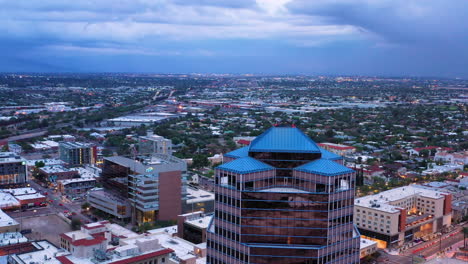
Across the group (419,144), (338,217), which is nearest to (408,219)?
(338,217)

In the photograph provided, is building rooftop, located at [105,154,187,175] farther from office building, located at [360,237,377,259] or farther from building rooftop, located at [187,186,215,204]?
office building, located at [360,237,377,259]

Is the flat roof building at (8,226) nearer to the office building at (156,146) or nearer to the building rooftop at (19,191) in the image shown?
the building rooftop at (19,191)

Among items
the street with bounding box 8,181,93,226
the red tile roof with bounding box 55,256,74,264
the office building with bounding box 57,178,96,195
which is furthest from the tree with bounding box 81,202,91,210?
the red tile roof with bounding box 55,256,74,264

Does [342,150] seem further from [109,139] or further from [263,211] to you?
[263,211]

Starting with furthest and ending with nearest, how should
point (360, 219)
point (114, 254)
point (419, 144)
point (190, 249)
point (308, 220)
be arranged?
point (419, 144) < point (360, 219) < point (190, 249) < point (114, 254) < point (308, 220)

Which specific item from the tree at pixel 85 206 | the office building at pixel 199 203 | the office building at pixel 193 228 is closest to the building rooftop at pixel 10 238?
the office building at pixel 193 228

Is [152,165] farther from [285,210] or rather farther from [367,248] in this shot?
[285,210]
